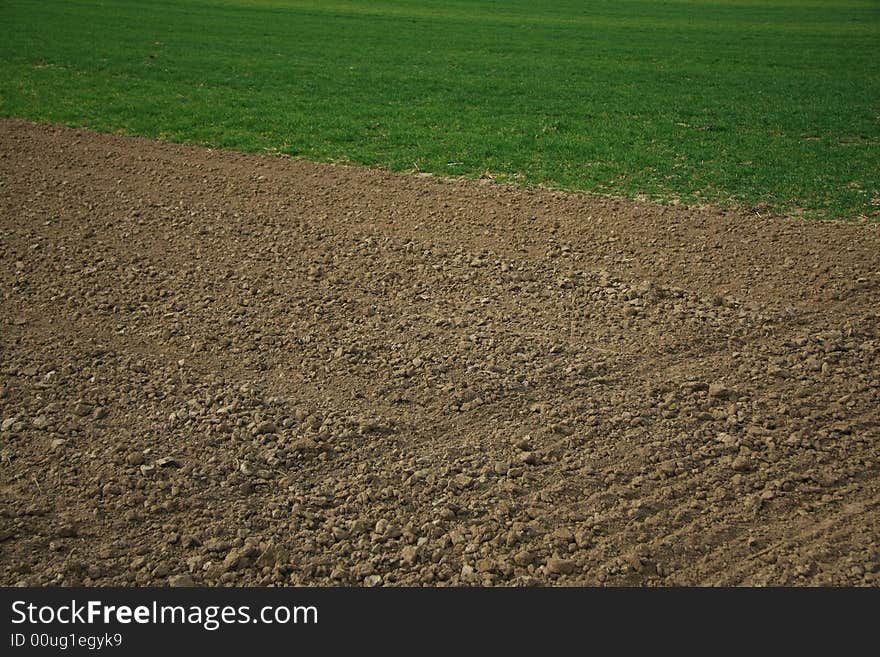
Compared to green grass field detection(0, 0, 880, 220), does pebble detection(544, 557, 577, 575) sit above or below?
below

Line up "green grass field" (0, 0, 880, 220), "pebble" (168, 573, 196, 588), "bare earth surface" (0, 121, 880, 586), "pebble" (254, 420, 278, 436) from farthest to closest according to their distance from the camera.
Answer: "green grass field" (0, 0, 880, 220) → "pebble" (254, 420, 278, 436) → "bare earth surface" (0, 121, 880, 586) → "pebble" (168, 573, 196, 588)

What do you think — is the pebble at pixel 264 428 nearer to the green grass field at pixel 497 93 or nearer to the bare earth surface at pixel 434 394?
the bare earth surface at pixel 434 394

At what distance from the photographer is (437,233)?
8.04 m

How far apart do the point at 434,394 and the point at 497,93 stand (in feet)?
36.2

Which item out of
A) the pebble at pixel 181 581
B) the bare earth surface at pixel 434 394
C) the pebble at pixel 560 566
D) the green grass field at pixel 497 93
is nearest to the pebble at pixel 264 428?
the bare earth surface at pixel 434 394

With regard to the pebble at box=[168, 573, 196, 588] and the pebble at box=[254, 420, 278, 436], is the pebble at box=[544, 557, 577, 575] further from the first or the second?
the pebble at box=[254, 420, 278, 436]

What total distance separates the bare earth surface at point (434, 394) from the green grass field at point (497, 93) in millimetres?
1981

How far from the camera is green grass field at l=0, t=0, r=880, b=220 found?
10.3 metres

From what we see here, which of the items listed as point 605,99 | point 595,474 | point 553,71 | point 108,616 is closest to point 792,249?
point 595,474

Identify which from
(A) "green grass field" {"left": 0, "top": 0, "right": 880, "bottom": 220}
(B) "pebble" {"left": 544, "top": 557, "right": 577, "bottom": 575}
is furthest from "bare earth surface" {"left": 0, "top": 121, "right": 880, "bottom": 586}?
(A) "green grass field" {"left": 0, "top": 0, "right": 880, "bottom": 220}

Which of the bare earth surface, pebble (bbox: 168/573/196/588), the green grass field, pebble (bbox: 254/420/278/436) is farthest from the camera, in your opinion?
the green grass field

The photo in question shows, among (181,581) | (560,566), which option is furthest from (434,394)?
(181,581)

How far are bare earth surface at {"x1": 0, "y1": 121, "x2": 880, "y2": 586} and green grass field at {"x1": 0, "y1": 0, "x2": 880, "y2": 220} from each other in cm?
198

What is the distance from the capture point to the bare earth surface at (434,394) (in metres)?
4.12
